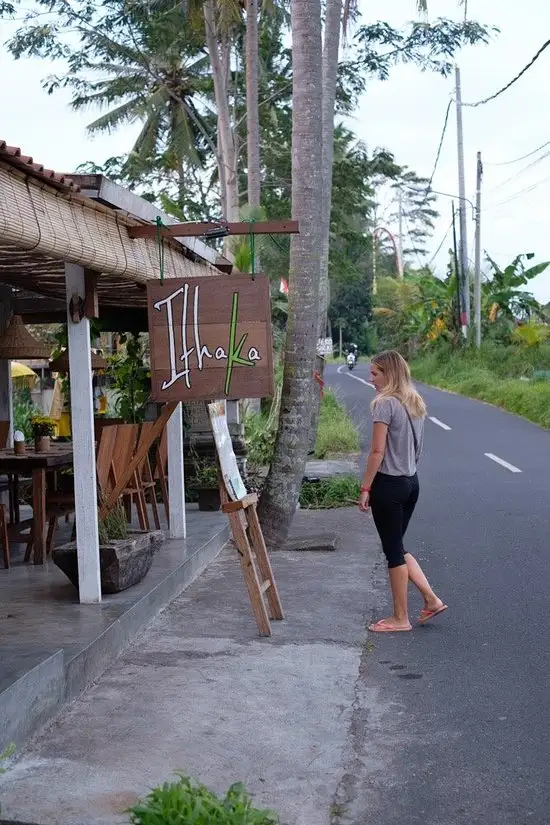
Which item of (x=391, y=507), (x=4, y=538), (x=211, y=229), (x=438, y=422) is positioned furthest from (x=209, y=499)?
(x=438, y=422)

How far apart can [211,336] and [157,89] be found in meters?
26.8

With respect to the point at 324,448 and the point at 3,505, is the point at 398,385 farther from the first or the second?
the point at 324,448

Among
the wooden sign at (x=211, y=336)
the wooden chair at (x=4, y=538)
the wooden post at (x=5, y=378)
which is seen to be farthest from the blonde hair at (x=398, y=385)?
the wooden post at (x=5, y=378)

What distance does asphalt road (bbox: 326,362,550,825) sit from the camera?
A: 454 centimetres

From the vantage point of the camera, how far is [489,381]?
35156mm

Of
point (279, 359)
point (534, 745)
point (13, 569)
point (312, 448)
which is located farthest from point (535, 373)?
point (534, 745)

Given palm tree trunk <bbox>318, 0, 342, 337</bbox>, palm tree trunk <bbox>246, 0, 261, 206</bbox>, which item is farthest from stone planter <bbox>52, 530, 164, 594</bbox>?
palm tree trunk <bbox>246, 0, 261, 206</bbox>

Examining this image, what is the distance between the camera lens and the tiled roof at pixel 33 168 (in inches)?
195

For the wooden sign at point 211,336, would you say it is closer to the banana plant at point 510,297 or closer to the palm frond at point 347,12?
the palm frond at point 347,12

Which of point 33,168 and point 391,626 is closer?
point 33,168

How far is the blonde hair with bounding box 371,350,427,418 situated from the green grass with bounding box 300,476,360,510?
21.5 feet

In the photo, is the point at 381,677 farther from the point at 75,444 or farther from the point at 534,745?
the point at 75,444

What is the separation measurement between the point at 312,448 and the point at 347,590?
32.3 ft

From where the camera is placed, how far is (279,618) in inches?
306
